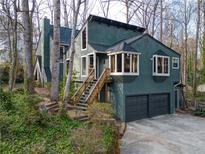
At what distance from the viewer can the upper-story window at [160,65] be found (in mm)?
17656

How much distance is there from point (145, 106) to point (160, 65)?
374 centimetres

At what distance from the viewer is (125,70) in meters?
15.4

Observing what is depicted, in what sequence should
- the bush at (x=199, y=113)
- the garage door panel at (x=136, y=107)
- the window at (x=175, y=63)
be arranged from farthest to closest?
the window at (x=175, y=63) → the bush at (x=199, y=113) → the garage door panel at (x=136, y=107)

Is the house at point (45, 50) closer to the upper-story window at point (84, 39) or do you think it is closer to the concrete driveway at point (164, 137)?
the upper-story window at point (84, 39)

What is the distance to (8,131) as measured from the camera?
7.38 metres

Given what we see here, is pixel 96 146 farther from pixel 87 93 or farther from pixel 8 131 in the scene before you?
pixel 87 93

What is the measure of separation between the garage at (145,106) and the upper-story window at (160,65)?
6.12 ft

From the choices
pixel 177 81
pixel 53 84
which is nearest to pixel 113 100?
pixel 53 84

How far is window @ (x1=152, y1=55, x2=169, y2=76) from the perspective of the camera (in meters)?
17.7

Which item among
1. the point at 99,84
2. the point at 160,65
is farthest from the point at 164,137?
the point at 160,65

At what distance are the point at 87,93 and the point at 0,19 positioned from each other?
38.3ft

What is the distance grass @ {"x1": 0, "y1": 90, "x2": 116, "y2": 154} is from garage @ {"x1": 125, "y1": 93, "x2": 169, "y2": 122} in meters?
6.37

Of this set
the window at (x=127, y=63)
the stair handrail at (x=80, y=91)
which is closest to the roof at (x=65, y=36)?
the stair handrail at (x=80, y=91)

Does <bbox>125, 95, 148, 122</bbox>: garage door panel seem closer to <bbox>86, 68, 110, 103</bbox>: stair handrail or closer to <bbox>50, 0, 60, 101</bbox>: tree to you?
<bbox>86, 68, 110, 103</bbox>: stair handrail
